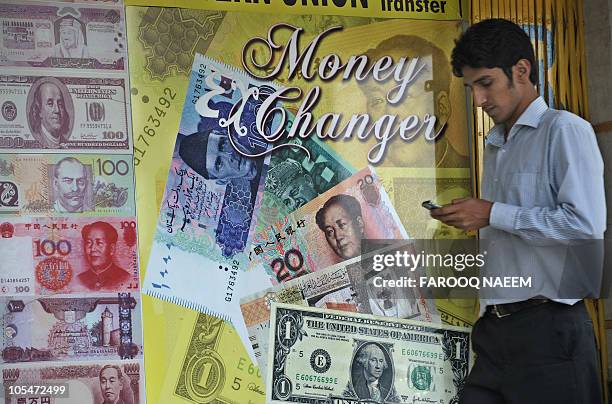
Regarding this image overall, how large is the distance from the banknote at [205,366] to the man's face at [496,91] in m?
1.66

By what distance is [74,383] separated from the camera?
3.87 meters

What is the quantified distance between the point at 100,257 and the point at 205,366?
2.23ft

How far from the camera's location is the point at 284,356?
4148 mm

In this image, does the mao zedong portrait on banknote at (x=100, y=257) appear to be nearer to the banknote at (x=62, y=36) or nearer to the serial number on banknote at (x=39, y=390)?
the serial number on banknote at (x=39, y=390)

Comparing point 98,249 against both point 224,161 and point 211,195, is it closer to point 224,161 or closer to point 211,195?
point 211,195

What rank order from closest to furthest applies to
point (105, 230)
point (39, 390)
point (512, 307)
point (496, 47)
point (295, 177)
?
1. point (512, 307)
2. point (496, 47)
3. point (39, 390)
4. point (105, 230)
5. point (295, 177)

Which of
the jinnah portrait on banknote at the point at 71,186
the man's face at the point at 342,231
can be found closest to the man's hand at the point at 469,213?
the man's face at the point at 342,231

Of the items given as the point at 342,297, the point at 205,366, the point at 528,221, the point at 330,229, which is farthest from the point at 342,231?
the point at 528,221

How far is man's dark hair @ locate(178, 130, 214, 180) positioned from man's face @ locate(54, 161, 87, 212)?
45cm

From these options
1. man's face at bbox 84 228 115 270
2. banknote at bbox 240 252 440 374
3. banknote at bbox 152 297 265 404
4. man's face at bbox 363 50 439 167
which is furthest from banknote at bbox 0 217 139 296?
man's face at bbox 363 50 439 167

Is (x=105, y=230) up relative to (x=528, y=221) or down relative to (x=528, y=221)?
up

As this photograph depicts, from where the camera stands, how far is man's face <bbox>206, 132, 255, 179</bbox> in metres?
4.09

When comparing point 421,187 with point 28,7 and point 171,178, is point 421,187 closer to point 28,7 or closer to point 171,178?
point 171,178

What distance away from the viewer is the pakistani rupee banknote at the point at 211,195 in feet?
13.1
